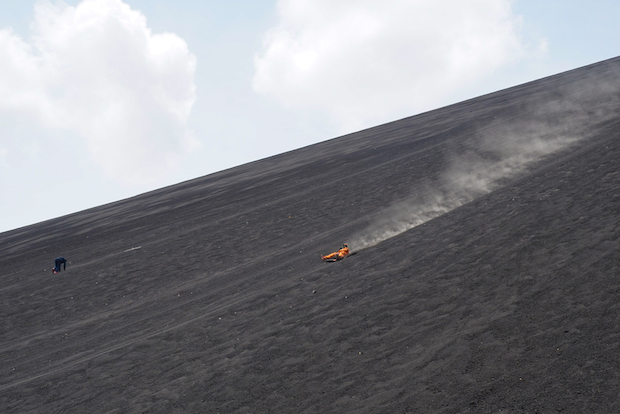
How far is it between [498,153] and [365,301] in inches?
538

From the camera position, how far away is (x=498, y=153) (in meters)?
23.0

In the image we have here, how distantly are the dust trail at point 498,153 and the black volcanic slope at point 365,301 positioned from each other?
13 centimetres

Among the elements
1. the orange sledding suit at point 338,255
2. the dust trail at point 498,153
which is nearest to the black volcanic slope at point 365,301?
the dust trail at point 498,153

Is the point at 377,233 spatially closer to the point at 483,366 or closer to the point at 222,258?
the point at 222,258

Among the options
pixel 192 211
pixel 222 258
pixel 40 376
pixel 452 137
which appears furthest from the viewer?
pixel 452 137

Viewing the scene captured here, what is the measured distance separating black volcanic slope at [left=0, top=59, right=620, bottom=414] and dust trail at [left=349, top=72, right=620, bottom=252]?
0.13 m

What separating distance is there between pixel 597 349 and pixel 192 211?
22.3 m

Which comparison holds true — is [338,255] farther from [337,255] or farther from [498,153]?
[498,153]

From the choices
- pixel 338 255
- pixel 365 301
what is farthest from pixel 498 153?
pixel 365 301

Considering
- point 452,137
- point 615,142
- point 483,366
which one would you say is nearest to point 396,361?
point 483,366

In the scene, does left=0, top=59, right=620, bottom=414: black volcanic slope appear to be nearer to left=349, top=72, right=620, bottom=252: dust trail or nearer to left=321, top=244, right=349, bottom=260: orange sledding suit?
left=349, top=72, right=620, bottom=252: dust trail

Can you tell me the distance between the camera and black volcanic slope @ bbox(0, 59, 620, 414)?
8.53m

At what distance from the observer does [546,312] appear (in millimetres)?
9578

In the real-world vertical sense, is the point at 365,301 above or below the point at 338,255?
below
